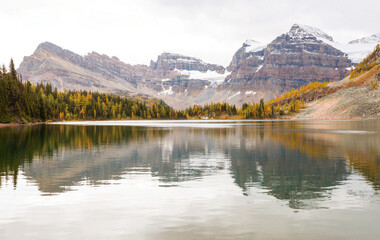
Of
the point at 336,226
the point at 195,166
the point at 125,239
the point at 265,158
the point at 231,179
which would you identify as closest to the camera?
the point at 125,239

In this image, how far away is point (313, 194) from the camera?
2344 cm

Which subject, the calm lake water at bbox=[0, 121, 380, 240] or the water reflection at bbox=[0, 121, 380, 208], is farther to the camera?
the water reflection at bbox=[0, 121, 380, 208]

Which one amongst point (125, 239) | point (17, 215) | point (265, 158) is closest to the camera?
point (125, 239)

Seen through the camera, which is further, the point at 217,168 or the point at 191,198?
the point at 217,168

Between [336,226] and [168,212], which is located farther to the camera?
[168,212]

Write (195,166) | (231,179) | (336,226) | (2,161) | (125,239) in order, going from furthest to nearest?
(2,161), (195,166), (231,179), (336,226), (125,239)

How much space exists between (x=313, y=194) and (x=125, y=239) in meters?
14.5

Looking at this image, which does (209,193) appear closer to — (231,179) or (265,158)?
(231,179)

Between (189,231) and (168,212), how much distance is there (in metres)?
3.52

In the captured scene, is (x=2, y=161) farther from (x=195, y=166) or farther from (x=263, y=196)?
(x=263, y=196)

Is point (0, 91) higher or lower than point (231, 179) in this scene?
higher

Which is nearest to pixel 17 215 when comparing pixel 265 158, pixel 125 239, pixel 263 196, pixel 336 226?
pixel 125 239

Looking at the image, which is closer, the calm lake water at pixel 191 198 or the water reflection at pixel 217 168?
the calm lake water at pixel 191 198

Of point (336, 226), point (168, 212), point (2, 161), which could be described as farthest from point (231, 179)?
point (2, 161)
